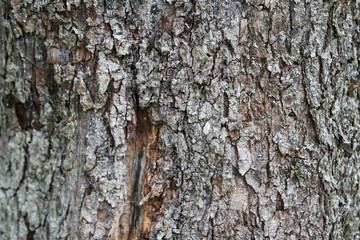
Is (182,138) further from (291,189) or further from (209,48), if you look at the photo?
(291,189)

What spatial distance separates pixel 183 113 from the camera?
1.15 meters

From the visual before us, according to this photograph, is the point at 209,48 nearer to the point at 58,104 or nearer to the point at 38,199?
the point at 58,104

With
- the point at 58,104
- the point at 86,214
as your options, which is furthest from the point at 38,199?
the point at 58,104

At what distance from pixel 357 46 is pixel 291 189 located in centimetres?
64

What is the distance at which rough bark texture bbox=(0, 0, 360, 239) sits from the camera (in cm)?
113

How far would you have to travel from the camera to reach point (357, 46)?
1.29m

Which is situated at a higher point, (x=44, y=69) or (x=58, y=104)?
(x=44, y=69)

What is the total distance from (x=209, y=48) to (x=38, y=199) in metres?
0.88

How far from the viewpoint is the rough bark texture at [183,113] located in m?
1.13

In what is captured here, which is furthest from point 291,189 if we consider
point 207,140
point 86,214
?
point 86,214

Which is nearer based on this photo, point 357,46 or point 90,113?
point 90,113

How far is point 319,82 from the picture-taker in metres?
→ 1.20

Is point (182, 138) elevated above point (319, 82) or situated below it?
below

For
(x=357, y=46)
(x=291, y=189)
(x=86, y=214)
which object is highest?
(x=357, y=46)
